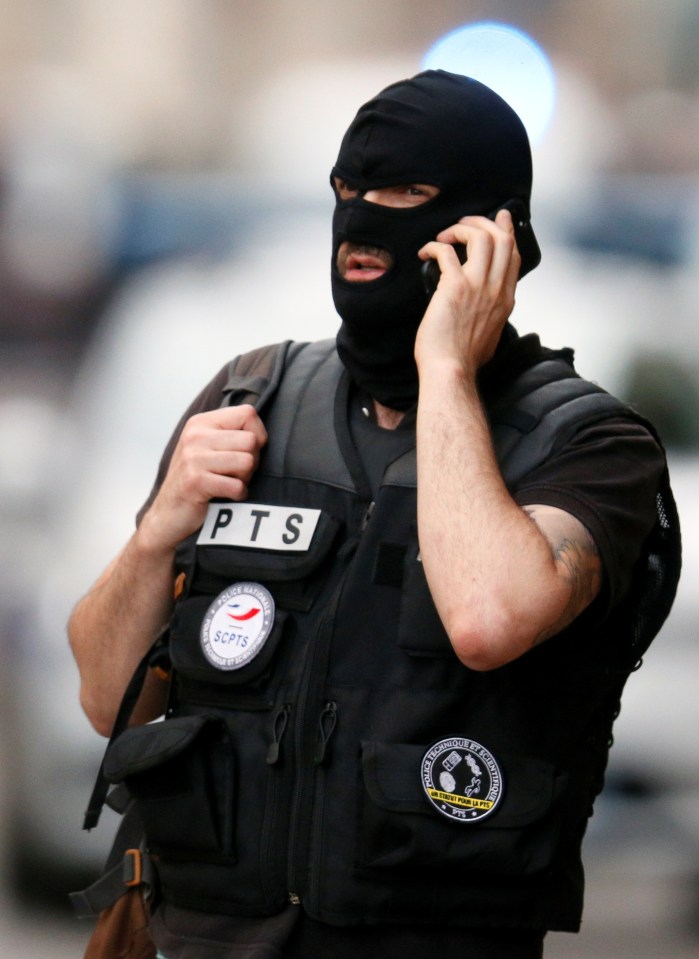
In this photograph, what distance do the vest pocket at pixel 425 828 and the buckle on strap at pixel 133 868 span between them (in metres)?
0.42

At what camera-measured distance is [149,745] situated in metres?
2.37

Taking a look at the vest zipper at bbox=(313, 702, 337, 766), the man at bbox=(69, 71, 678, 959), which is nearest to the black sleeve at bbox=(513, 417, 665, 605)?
the man at bbox=(69, 71, 678, 959)

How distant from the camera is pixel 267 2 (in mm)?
7219

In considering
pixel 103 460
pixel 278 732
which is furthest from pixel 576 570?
pixel 103 460

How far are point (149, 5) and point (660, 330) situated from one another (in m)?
3.58

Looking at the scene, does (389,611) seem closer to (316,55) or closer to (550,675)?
(550,675)

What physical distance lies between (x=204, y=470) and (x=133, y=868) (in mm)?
626

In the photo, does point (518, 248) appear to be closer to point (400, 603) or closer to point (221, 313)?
point (400, 603)

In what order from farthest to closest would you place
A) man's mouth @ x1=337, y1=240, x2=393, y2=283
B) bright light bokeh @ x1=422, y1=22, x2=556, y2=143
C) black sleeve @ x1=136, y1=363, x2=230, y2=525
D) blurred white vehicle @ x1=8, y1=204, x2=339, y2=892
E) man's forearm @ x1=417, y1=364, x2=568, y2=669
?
bright light bokeh @ x1=422, y1=22, x2=556, y2=143 < blurred white vehicle @ x1=8, y1=204, x2=339, y2=892 < black sleeve @ x1=136, y1=363, x2=230, y2=525 < man's mouth @ x1=337, y1=240, x2=393, y2=283 < man's forearm @ x1=417, y1=364, x2=568, y2=669

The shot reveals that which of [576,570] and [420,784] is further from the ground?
[576,570]

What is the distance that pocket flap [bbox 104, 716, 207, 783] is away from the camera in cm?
233

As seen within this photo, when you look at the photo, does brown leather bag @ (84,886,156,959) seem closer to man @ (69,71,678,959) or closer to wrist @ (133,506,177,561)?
man @ (69,71,678,959)

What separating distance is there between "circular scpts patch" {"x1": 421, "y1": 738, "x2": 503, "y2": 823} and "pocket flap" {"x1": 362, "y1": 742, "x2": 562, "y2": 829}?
0.01m

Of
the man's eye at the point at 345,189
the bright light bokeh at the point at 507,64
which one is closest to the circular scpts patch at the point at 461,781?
the man's eye at the point at 345,189
